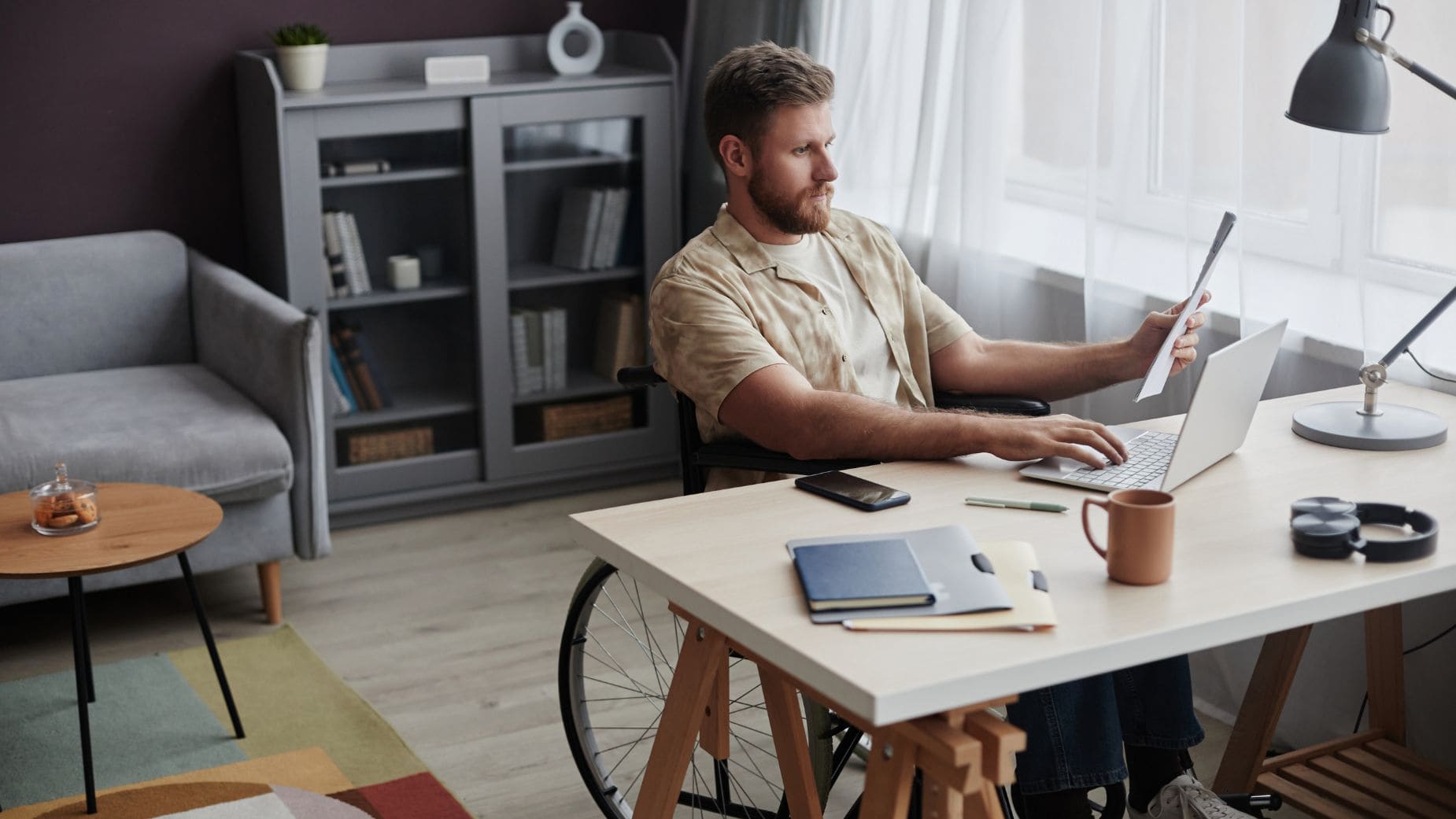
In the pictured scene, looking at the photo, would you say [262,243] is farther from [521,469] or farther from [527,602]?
[527,602]

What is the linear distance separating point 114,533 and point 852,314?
1298 millimetres

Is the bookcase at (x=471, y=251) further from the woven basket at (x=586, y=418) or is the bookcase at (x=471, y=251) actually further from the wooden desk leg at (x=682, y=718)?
the wooden desk leg at (x=682, y=718)

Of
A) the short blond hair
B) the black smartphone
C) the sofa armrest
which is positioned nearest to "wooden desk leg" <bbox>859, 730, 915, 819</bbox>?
the black smartphone

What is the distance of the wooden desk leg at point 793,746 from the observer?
1858mm

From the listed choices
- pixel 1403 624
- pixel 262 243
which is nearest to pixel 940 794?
pixel 1403 624

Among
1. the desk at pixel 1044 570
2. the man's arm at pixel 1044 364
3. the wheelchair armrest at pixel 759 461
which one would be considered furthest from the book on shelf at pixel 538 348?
the desk at pixel 1044 570

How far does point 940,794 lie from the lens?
1.51 metres

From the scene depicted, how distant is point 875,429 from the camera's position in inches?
83.7

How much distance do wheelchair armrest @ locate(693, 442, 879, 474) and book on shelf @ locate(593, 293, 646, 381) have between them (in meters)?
2.01

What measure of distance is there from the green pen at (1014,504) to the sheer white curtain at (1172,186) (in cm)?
85

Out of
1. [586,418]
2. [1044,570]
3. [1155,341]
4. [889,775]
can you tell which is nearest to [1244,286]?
[1155,341]

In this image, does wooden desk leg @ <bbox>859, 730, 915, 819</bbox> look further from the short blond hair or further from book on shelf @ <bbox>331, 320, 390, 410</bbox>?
book on shelf @ <bbox>331, 320, 390, 410</bbox>

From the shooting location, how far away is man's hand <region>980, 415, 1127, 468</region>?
78.0 inches

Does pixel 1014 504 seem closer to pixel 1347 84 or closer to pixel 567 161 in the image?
pixel 1347 84
